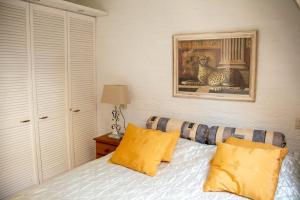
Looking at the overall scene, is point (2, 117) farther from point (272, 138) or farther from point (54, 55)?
point (272, 138)

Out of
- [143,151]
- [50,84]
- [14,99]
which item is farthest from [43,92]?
[143,151]

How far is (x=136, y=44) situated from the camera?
131 inches

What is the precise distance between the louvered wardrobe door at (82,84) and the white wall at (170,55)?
116 mm

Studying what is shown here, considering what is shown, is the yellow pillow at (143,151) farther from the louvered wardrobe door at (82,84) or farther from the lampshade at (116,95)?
the louvered wardrobe door at (82,84)

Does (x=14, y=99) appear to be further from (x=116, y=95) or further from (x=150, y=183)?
(x=150, y=183)

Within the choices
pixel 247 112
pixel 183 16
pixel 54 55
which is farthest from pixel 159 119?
pixel 54 55

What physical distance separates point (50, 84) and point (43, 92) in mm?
125

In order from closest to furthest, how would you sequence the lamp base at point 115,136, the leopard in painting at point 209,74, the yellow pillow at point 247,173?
the yellow pillow at point 247,173
the leopard in painting at point 209,74
the lamp base at point 115,136

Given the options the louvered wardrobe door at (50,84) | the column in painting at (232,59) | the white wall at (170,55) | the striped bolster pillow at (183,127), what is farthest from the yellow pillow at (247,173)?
the louvered wardrobe door at (50,84)

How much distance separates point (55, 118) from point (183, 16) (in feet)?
6.00

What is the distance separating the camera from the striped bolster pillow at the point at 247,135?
2414mm

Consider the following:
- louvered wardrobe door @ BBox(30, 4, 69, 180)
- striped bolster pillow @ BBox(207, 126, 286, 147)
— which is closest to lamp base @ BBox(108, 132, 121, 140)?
louvered wardrobe door @ BBox(30, 4, 69, 180)

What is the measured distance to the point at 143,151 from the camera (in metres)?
A: 2.42

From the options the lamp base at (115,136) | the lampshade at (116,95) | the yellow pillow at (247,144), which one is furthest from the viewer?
the lamp base at (115,136)
